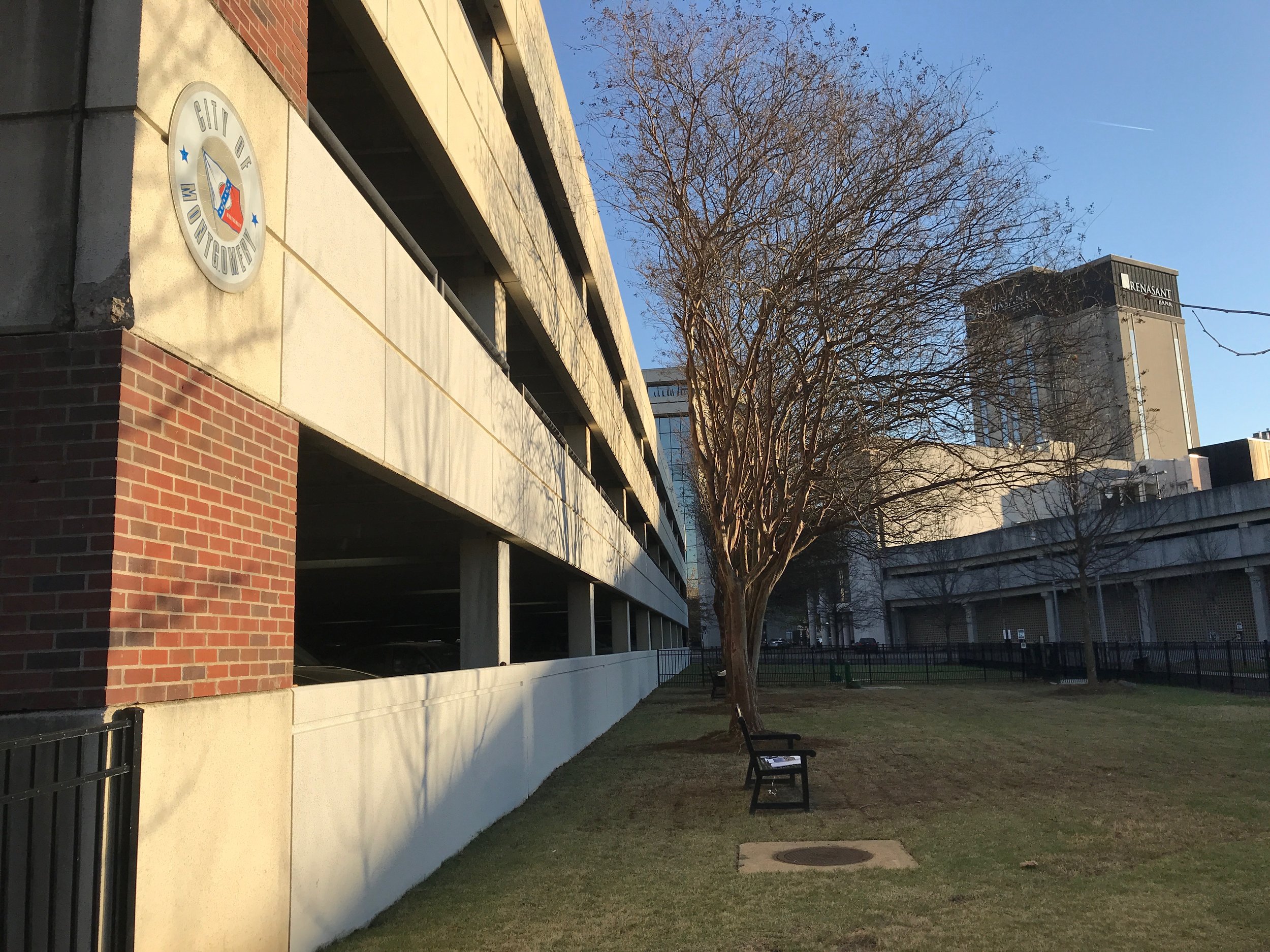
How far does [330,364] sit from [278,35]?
2.06m

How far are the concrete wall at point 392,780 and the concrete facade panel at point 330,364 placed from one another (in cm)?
175

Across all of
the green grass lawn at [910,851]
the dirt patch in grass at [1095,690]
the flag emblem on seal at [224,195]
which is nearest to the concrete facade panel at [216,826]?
the green grass lawn at [910,851]

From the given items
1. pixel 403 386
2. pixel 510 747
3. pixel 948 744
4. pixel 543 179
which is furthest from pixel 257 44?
pixel 948 744

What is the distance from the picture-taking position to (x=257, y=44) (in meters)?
5.78

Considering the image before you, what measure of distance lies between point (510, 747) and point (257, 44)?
7794 millimetres

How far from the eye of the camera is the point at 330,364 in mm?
6547

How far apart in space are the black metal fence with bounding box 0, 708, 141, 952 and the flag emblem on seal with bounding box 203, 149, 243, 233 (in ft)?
8.46

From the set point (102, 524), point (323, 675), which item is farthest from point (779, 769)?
point (102, 524)

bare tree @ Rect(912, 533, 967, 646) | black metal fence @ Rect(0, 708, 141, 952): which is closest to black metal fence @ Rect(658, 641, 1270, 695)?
bare tree @ Rect(912, 533, 967, 646)

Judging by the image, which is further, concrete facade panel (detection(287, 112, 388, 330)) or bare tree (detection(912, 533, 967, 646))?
bare tree (detection(912, 533, 967, 646))

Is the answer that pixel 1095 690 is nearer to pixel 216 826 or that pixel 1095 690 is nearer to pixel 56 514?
pixel 216 826

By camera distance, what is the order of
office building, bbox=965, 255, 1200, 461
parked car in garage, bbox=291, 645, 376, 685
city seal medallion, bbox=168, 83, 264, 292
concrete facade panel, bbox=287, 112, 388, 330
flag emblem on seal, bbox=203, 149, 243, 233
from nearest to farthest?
city seal medallion, bbox=168, 83, 264, 292, flag emblem on seal, bbox=203, 149, 243, 233, concrete facade panel, bbox=287, 112, 388, 330, parked car in garage, bbox=291, 645, 376, 685, office building, bbox=965, 255, 1200, 461

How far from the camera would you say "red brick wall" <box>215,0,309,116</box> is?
5.59 meters

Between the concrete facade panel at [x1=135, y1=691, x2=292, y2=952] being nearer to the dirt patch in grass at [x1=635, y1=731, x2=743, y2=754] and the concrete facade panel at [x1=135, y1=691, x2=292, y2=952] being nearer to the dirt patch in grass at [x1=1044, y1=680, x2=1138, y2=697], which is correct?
the dirt patch in grass at [x1=635, y1=731, x2=743, y2=754]
